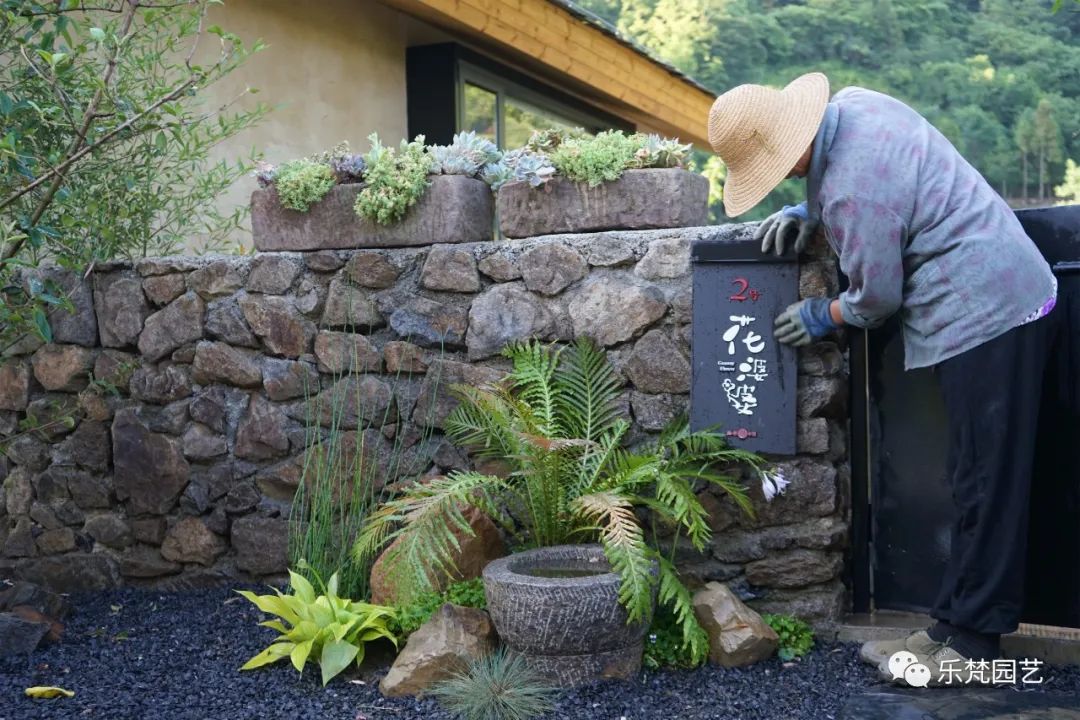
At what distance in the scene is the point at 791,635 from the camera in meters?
3.67

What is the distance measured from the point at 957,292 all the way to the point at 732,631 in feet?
4.12

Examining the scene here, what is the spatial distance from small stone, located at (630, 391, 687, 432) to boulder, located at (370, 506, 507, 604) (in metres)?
0.66

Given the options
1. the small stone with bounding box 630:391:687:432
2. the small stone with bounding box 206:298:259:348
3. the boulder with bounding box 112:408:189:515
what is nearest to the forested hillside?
the small stone with bounding box 630:391:687:432

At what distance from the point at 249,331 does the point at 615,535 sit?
78.3 inches

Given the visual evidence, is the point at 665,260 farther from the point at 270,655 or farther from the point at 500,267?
the point at 270,655

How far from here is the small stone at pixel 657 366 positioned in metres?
3.90

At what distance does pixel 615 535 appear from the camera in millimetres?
3268

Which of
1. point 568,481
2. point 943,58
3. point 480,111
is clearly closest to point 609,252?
point 568,481

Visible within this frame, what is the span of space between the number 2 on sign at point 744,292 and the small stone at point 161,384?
2.34 meters

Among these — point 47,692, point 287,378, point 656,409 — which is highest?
point 287,378

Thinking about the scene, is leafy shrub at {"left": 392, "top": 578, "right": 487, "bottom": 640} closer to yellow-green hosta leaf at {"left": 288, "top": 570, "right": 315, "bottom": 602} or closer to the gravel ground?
the gravel ground

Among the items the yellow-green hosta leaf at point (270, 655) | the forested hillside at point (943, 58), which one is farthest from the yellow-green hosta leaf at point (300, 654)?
the forested hillside at point (943, 58)

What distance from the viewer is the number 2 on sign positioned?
372 cm

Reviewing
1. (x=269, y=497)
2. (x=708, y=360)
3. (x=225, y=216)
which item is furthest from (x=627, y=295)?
(x=225, y=216)
